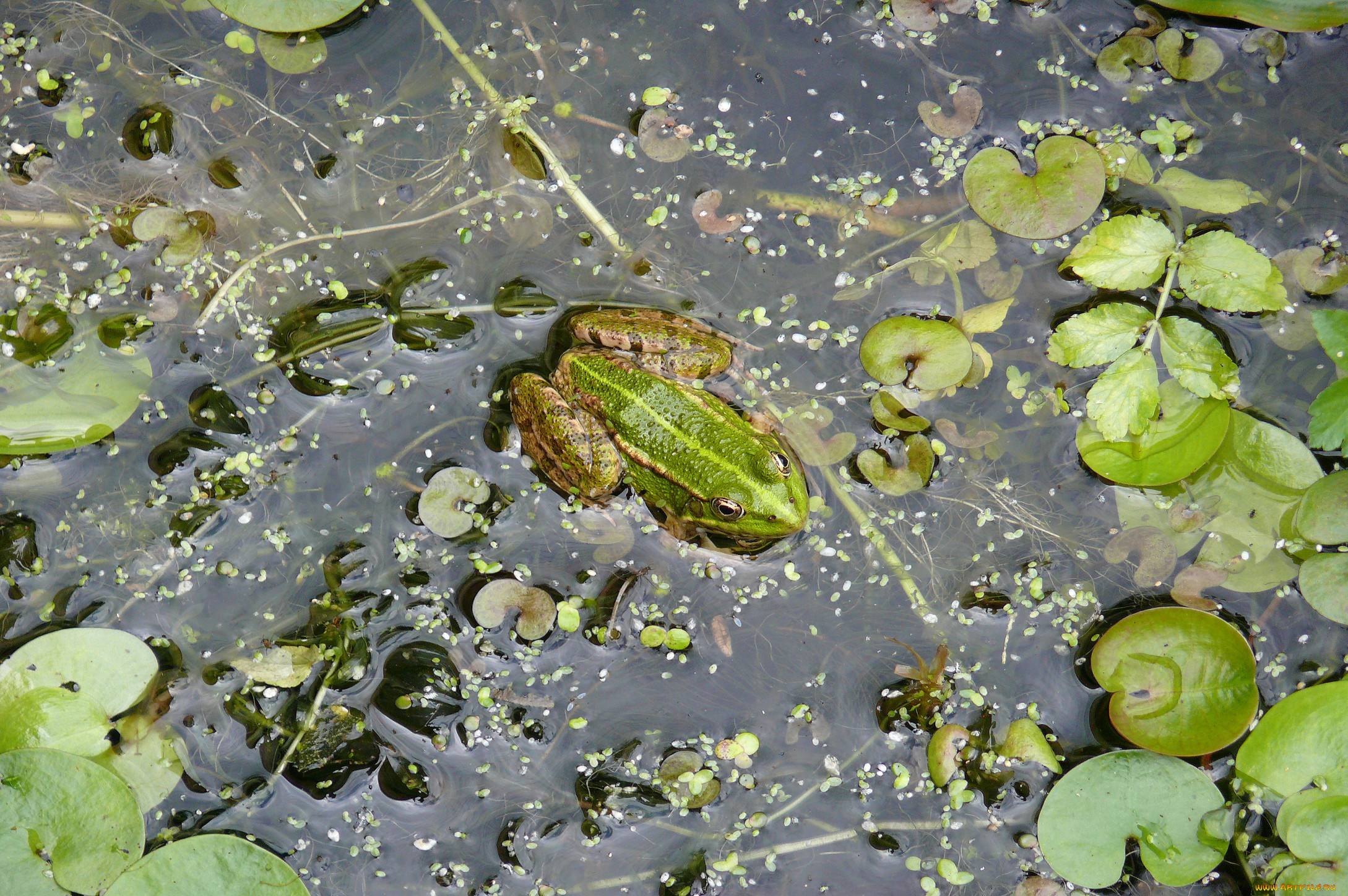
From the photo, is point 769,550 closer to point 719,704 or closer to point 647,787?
point 719,704

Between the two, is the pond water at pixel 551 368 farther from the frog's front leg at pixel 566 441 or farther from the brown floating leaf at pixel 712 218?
the frog's front leg at pixel 566 441

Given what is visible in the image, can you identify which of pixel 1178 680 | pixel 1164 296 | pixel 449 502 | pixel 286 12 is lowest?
pixel 1178 680

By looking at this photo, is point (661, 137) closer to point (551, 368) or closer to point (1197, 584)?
point (551, 368)

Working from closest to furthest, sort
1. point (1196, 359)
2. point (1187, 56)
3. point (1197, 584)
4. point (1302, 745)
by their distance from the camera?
point (1302, 745), point (1196, 359), point (1197, 584), point (1187, 56)

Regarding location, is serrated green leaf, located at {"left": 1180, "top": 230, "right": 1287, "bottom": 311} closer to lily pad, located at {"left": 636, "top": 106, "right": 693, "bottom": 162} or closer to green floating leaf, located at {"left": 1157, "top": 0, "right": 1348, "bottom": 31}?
green floating leaf, located at {"left": 1157, "top": 0, "right": 1348, "bottom": 31}

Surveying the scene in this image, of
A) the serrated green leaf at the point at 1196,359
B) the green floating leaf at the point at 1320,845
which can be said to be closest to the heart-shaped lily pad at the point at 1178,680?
the green floating leaf at the point at 1320,845

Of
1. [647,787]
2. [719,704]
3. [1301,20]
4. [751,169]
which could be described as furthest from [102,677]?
[1301,20]

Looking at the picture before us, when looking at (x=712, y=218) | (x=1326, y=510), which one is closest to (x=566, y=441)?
(x=712, y=218)
